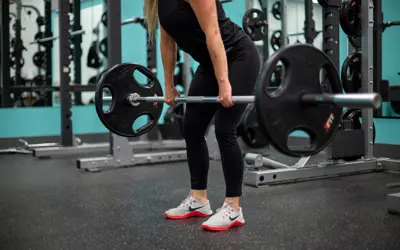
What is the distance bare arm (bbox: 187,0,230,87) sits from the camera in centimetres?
169

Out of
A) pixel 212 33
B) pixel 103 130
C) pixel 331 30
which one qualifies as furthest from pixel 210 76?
pixel 103 130

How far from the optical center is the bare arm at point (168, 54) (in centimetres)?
198

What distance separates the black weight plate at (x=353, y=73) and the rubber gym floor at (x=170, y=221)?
633 mm

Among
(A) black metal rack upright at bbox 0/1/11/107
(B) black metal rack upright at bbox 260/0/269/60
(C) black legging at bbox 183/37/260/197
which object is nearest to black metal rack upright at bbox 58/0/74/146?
(A) black metal rack upright at bbox 0/1/11/107

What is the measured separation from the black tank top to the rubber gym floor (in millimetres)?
737

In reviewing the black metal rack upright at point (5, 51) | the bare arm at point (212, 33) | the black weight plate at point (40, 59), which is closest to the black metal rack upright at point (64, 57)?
the black metal rack upright at point (5, 51)

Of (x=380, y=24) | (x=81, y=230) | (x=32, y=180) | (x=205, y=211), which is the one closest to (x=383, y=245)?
(x=205, y=211)

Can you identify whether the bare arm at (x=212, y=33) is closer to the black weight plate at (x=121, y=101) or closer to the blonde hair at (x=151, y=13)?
the blonde hair at (x=151, y=13)

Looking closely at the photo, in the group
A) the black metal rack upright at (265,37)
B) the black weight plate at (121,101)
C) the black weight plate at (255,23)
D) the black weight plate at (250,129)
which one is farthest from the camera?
the black metal rack upright at (265,37)

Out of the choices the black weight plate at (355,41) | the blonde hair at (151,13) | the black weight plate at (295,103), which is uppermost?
the black weight plate at (355,41)

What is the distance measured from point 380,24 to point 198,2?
195 centimetres

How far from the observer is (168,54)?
201 centimetres

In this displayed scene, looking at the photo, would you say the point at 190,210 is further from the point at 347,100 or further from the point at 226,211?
the point at 347,100

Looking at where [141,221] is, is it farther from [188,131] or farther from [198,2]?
[198,2]
